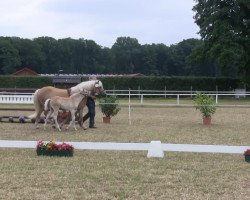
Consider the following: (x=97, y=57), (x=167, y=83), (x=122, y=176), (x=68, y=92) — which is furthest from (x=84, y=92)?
(x=97, y=57)

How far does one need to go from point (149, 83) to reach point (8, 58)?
173 ft

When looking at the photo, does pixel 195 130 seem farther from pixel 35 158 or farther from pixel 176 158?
pixel 35 158

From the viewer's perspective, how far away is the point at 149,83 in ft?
152

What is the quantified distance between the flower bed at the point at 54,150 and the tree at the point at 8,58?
8333cm

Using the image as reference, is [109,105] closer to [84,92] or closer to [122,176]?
[84,92]

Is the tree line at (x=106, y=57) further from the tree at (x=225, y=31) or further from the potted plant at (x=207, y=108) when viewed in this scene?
the potted plant at (x=207, y=108)

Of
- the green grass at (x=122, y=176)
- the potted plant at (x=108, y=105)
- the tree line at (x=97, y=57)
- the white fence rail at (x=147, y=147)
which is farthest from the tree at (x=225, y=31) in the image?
the green grass at (x=122, y=176)

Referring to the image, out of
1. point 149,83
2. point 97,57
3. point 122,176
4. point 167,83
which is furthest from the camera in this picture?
point 97,57

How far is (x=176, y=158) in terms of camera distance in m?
9.35

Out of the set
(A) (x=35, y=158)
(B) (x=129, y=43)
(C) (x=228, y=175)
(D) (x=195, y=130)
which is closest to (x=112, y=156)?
(A) (x=35, y=158)

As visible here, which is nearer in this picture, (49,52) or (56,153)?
(56,153)

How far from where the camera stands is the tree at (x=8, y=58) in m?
91.9

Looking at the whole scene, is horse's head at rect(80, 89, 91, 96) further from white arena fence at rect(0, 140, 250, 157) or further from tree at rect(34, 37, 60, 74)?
tree at rect(34, 37, 60, 74)

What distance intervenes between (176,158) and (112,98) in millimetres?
9042
